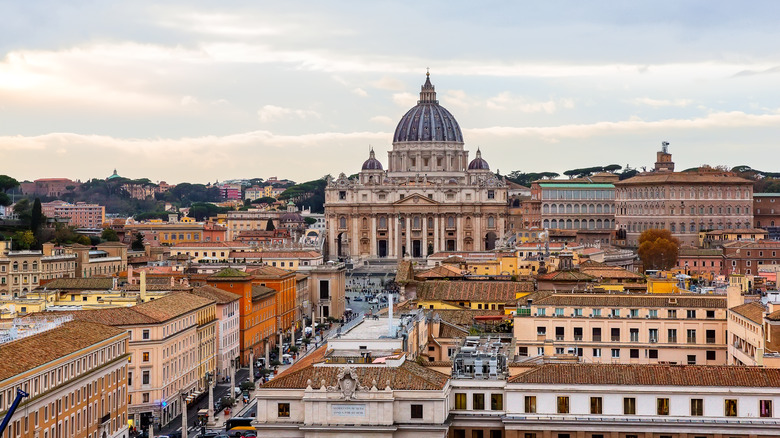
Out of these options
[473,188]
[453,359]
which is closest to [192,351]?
[453,359]

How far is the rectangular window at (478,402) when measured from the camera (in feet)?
110

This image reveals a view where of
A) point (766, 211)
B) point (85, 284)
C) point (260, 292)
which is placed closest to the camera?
point (85, 284)

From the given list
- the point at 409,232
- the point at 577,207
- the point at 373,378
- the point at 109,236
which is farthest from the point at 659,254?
the point at 373,378

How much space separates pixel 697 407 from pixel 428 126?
151 m

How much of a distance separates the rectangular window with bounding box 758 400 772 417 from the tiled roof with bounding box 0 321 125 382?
17.2 metres

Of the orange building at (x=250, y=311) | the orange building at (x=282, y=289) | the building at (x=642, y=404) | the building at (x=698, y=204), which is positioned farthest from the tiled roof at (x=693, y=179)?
the building at (x=642, y=404)

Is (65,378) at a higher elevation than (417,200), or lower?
lower

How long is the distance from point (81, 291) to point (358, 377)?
4040cm

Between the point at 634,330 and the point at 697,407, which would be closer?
the point at 697,407

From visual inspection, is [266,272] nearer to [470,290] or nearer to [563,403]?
[470,290]

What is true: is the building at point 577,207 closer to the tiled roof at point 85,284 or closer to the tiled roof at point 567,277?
the tiled roof at point 85,284

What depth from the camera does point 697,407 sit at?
32.8m

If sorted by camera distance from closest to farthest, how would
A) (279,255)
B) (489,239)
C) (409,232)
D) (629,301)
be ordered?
1. (629,301)
2. (279,255)
3. (489,239)
4. (409,232)

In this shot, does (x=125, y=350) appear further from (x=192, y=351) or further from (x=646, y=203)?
(x=646, y=203)
